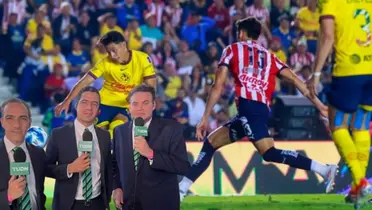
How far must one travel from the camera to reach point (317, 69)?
34.3 feet

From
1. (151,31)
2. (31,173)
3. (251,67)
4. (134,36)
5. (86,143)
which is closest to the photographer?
(86,143)

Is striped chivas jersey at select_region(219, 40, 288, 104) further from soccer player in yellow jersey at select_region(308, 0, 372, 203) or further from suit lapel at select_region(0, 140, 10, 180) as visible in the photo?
suit lapel at select_region(0, 140, 10, 180)

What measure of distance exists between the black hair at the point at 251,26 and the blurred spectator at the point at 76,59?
297 inches

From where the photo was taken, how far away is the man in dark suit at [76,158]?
8.56m

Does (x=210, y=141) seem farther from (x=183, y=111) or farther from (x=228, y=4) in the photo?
(x=228, y=4)

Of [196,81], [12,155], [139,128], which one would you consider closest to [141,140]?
[139,128]

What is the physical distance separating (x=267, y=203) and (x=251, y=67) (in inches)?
62.8

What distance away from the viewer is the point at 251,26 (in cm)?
1271

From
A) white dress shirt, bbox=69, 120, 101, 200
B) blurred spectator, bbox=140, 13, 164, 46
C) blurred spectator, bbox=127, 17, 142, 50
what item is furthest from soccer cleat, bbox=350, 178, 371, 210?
blurred spectator, bbox=140, 13, 164, 46

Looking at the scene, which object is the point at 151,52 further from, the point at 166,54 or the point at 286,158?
the point at 286,158

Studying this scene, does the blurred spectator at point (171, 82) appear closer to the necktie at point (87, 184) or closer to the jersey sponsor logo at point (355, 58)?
the jersey sponsor logo at point (355, 58)

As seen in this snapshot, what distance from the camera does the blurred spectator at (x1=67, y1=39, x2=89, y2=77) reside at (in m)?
19.9

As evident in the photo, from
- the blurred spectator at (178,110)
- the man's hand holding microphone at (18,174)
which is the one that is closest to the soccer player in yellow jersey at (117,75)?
the man's hand holding microphone at (18,174)

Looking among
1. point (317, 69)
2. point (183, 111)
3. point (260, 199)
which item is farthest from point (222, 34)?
point (317, 69)
